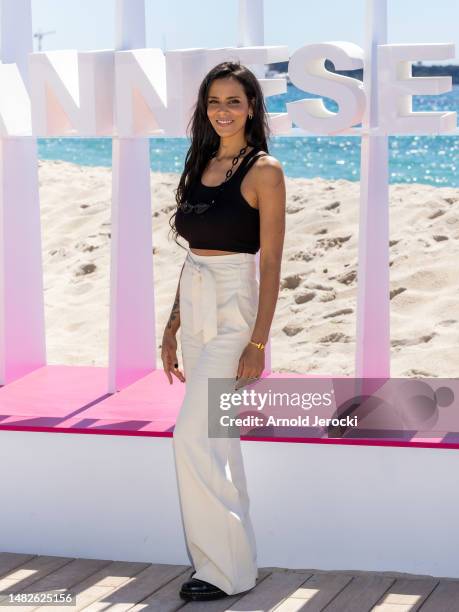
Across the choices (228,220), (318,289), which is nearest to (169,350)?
(228,220)

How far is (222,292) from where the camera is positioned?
407cm

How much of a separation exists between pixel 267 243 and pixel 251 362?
15.1 inches

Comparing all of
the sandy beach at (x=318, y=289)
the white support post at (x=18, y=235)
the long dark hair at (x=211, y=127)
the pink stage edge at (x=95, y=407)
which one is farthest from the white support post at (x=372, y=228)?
the sandy beach at (x=318, y=289)

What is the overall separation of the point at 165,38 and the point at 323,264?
28.9 meters

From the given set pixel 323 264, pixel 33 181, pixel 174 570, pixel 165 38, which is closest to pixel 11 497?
pixel 174 570

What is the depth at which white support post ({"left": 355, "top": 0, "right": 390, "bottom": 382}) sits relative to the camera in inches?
188

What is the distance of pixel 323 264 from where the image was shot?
32.2 ft

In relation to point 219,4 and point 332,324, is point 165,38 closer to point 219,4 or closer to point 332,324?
point 219,4

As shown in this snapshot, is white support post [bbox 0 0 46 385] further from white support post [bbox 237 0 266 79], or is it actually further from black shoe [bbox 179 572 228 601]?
black shoe [bbox 179 572 228 601]

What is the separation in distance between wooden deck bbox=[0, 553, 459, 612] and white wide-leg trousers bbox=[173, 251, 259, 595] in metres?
0.14

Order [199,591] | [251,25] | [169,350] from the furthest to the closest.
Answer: [251,25] < [169,350] < [199,591]

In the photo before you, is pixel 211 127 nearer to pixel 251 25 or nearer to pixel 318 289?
pixel 251 25

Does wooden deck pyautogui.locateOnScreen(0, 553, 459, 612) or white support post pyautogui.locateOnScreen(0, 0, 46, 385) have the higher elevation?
white support post pyautogui.locateOnScreen(0, 0, 46, 385)

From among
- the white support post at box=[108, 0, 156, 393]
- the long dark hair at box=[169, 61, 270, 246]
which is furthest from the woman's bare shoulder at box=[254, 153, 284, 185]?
the white support post at box=[108, 0, 156, 393]
